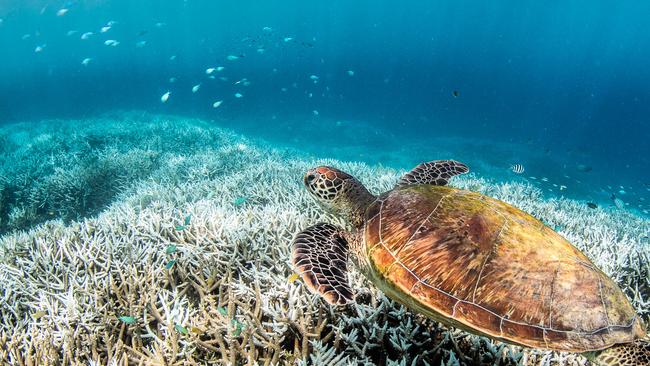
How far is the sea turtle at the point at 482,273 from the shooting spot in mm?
1714

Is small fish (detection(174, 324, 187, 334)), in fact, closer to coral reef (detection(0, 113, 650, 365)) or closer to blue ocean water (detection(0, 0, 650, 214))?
coral reef (detection(0, 113, 650, 365))

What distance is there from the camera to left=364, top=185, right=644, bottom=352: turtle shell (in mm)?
1708

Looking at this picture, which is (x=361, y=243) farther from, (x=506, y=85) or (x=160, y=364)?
(x=506, y=85)

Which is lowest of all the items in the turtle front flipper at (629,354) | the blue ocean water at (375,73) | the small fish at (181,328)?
the blue ocean water at (375,73)

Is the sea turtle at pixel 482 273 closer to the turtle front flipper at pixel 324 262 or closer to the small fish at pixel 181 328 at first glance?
the turtle front flipper at pixel 324 262

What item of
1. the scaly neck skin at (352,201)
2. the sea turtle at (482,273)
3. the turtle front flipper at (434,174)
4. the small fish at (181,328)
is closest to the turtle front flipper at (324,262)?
the sea turtle at (482,273)

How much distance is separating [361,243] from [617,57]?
529ft

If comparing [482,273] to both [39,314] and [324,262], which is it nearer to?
[324,262]

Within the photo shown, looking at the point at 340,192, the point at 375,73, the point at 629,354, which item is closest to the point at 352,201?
the point at 340,192

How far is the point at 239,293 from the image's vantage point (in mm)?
2420

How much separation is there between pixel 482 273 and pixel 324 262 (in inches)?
41.0

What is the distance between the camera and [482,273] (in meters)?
1.92

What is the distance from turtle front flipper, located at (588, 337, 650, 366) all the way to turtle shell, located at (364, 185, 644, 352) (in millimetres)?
62

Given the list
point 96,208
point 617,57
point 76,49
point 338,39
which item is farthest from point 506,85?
point 76,49
